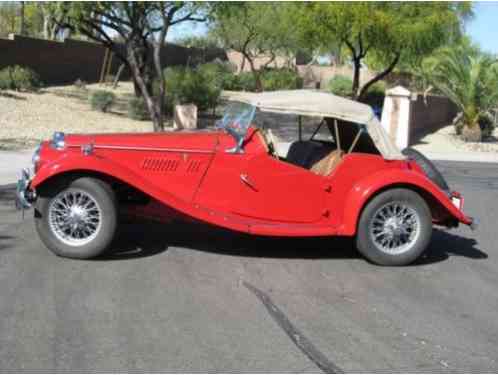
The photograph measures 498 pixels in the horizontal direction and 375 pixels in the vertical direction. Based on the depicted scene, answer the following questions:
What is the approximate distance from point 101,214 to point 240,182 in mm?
1372

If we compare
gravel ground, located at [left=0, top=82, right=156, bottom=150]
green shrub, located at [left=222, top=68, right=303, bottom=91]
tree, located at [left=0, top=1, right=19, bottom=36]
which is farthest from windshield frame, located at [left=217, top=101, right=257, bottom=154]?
tree, located at [left=0, top=1, right=19, bottom=36]

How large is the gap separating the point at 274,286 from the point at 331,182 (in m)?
1.36

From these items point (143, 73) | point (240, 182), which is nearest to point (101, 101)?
point (143, 73)

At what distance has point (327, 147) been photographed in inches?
329

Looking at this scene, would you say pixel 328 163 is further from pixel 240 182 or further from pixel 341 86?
pixel 341 86

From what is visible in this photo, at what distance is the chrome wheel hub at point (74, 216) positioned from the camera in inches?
281

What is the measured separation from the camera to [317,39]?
25250 mm

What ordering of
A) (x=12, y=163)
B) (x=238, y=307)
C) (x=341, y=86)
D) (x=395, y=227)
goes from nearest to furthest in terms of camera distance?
(x=238, y=307) < (x=395, y=227) < (x=12, y=163) < (x=341, y=86)

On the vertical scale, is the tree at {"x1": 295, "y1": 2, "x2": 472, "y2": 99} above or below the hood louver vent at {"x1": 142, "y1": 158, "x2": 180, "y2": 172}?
above

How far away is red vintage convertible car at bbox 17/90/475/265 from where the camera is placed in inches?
281

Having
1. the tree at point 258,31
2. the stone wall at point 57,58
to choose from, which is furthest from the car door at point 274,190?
the tree at point 258,31

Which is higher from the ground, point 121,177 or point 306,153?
point 306,153

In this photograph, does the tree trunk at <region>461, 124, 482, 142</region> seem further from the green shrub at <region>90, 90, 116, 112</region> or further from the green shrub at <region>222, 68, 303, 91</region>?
the green shrub at <region>222, 68, 303, 91</region>

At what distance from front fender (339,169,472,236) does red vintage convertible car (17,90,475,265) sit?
0.01 meters
